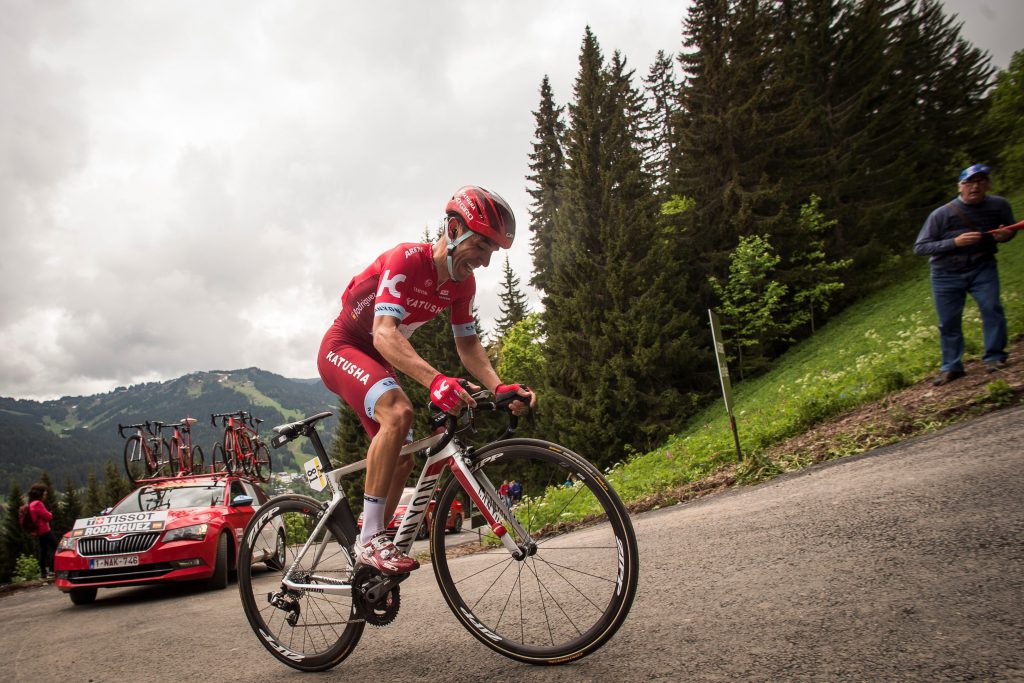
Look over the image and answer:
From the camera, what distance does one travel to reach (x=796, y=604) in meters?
2.42

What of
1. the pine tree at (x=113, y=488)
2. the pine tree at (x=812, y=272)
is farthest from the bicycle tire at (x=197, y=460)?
the pine tree at (x=113, y=488)

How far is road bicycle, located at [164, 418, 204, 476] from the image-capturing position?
17.8m

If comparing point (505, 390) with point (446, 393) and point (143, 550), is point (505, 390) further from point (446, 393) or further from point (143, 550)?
point (143, 550)

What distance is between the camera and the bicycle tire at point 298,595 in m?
2.91

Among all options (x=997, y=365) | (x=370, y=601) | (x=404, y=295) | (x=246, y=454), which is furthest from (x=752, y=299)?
(x=370, y=601)

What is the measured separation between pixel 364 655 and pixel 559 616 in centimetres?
117

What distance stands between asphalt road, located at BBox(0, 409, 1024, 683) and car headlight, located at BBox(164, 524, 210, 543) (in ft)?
7.50

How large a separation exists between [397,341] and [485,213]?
0.81 meters

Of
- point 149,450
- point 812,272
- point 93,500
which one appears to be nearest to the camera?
point 149,450

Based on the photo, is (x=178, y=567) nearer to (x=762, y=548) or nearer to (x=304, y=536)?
(x=304, y=536)

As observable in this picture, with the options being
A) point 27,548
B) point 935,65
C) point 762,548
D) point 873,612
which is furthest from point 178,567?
point 27,548

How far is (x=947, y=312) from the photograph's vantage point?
5.56m

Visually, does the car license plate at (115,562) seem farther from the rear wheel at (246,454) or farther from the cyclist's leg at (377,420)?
the rear wheel at (246,454)

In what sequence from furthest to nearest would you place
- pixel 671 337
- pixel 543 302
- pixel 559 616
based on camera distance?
pixel 543 302
pixel 671 337
pixel 559 616
